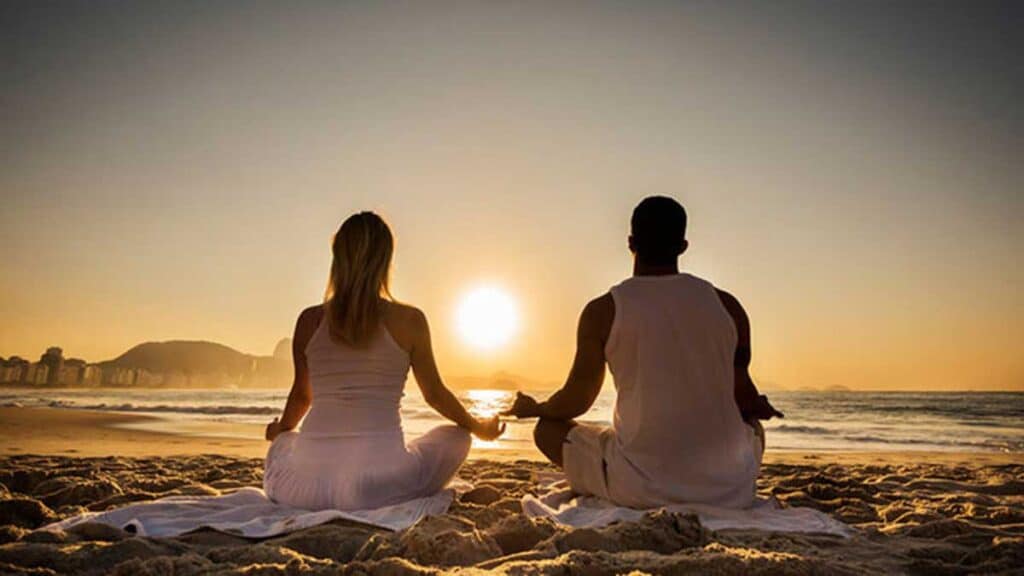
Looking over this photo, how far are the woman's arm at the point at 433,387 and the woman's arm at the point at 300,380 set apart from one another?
58 centimetres

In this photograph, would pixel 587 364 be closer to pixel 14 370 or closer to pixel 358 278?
pixel 358 278

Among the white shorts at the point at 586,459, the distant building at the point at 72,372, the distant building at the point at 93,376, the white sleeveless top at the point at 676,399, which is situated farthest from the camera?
the distant building at the point at 93,376

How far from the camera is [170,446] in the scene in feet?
32.8

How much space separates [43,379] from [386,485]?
46204mm

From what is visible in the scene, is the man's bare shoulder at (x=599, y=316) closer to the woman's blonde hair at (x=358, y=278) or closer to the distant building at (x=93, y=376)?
the woman's blonde hair at (x=358, y=278)

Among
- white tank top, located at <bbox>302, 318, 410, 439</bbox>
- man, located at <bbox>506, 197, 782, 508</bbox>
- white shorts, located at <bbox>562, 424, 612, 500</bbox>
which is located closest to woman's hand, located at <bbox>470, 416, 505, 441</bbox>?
white shorts, located at <bbox>562, 424, 612, 500</bbox>

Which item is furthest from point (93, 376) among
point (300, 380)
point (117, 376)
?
point (300, 380)

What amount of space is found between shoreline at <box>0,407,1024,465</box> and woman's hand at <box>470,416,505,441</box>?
4.34 meters

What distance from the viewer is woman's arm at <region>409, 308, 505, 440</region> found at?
13.0 ft

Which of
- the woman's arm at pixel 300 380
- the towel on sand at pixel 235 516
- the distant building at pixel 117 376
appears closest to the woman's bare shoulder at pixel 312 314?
the woman's arm at pixel 300 380

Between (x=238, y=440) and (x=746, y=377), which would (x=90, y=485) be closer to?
(x=746, y=377)

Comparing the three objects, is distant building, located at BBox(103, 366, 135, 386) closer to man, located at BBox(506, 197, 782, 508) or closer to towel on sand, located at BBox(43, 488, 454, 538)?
towel on sand, located at BBox(43, 488, 454, 538)

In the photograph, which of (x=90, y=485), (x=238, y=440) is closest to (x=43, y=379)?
(x=238, y=440)

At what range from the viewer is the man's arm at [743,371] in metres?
3.82
